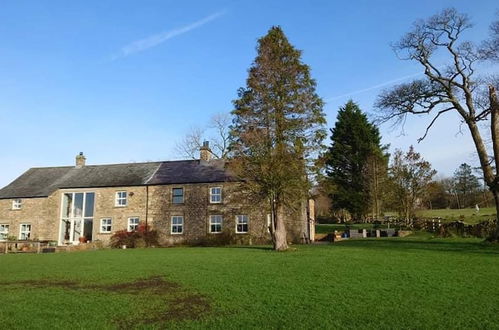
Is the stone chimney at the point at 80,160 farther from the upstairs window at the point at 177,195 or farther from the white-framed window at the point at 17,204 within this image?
the upstairs window at the point at 177,195

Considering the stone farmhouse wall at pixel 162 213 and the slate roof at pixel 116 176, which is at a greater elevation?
the slate roof at pixel 116 176

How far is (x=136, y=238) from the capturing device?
33.2 meters

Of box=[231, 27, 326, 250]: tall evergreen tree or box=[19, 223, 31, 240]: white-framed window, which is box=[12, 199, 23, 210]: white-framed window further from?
box=[231, 27, 326, 250]: tall evergreen tree

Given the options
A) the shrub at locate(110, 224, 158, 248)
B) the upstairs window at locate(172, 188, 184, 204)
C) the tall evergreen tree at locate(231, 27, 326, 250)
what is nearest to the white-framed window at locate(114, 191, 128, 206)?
the shrub at locate(110, 224, 158, 248)

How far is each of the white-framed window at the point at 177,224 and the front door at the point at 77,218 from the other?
25.5 ft

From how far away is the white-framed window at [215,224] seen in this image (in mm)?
33438

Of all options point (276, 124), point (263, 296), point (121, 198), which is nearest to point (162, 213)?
→ point (121, 198)

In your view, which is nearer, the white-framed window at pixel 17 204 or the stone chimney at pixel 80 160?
the white-framed window at pixel 17 204

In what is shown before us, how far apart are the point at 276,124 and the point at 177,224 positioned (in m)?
15.1

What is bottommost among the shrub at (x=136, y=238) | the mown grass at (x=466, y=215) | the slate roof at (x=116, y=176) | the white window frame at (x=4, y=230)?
the shrub at (x=136, y=238)

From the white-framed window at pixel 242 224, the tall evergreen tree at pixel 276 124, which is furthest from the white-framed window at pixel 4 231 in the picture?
the tall evergreen tree at pixel 276 124

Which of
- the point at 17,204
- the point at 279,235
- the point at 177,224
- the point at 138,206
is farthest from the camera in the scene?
the point at 17,204

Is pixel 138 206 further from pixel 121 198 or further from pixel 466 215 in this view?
pixel 466 215

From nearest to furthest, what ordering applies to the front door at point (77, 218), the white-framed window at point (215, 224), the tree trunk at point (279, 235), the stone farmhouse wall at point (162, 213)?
the tree trunk at point (279, 235) < the stone farmhouse wall at point (162, 213) < the white-framed window at point (215, 224) < the front door at point (77, 218)
